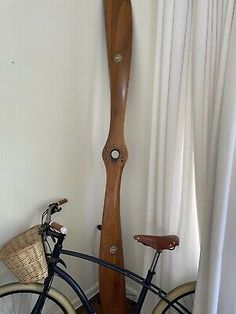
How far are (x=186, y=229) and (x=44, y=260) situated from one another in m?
0.70

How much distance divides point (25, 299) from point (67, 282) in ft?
1.22

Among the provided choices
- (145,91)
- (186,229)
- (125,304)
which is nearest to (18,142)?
(145,91)

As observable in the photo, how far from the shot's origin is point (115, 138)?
1.61 m

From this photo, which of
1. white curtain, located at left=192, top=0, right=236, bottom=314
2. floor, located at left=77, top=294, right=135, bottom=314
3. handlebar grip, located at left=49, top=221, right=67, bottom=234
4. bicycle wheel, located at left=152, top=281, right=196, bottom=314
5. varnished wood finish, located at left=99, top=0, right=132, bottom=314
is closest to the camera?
white curtain, located at left=192, top=0, right=236, bottom=314

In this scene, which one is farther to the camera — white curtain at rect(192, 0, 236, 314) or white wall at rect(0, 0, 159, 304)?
white wall at rect(0, 0, 159, 304)

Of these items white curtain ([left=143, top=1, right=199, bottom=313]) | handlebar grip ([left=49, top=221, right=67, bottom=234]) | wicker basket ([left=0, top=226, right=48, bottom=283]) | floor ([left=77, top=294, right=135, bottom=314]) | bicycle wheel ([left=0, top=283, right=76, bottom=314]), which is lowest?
floor ([left=77, top=294, right=135, bottom=314])

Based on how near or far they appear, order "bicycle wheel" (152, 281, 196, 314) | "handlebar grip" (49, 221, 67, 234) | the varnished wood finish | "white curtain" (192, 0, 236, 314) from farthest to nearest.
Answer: the varnished wood finish → "bicycle wheel" (152, 281, 196, 314) → "handlebar grip" (49, 221, 67, 234) → "white curtain" (192, 0, 236, 314)

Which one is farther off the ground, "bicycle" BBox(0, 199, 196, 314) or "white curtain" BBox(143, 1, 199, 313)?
"white curtain" BBox(143, 1, 199, 313)

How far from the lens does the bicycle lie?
4.36ft

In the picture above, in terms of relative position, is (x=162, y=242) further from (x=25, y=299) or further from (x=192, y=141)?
(x=25, y=299)

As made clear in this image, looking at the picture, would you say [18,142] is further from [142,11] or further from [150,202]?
[142,11]

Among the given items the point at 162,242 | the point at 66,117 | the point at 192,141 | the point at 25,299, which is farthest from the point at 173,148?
the point at 25,299

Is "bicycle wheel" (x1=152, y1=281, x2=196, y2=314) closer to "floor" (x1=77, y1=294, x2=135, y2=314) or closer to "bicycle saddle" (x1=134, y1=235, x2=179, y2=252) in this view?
"bicycle saddle" (x1=134, y1=235, x2=179, y2=252)

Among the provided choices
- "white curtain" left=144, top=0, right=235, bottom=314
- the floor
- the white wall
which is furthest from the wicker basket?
the floor
